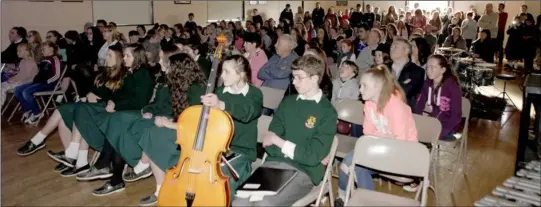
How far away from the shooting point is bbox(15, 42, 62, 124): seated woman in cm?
626

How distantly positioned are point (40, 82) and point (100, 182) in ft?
8.97

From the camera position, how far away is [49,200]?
3924 millimetres

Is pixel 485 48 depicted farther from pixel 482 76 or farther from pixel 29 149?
pixel 29 149

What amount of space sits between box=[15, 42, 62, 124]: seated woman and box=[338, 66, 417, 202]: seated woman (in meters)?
4.41

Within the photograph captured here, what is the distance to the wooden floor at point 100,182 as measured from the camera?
395cm

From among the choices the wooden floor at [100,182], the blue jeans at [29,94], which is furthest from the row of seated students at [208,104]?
the blue jeans at [29,94]

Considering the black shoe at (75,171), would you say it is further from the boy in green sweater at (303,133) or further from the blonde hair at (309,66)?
the blonde hair at (309,66)

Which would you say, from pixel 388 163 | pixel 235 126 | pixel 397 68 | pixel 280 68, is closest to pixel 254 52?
pixel 280 68

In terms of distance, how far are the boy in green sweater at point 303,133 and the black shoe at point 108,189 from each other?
1529 millimetres

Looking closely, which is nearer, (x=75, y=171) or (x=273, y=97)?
(x=75, y=171)

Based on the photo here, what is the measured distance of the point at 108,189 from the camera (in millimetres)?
4055

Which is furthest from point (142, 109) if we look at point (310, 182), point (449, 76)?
point (449, 76)

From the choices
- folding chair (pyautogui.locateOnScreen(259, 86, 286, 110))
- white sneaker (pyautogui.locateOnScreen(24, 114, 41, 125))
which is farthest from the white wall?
folding chair (pyautogui.locateOnScreen(259, 86, 286, 110))

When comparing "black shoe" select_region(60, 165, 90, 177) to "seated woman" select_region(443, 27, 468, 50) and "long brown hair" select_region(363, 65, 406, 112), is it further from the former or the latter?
"seated woman" select_region(443, 27, 468, 50)
